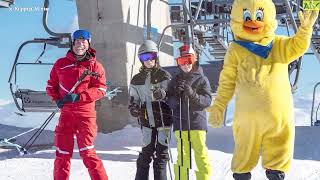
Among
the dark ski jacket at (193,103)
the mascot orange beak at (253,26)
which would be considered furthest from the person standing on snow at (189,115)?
the mascot orange beak at (253,26)

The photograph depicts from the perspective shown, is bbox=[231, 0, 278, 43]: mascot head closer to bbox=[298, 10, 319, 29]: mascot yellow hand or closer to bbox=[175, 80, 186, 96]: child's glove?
bbox=[298, 10, 319, 29]: mascot yellow hand

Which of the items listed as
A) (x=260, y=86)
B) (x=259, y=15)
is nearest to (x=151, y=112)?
(x=260, y=86)

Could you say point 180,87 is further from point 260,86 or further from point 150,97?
point 260,86

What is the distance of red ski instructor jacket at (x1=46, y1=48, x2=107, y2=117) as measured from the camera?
4.04 m

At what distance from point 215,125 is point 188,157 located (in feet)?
2.56

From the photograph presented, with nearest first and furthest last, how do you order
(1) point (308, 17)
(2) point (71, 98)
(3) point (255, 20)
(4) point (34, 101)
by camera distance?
(1) point (308, 17), (3) point (255, 20), (2) point (71, 98), (4) point (34, 101)

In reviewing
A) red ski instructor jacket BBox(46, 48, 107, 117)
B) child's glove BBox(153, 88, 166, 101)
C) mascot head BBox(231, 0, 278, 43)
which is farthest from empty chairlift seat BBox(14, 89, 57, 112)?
mascot head BBox(231, 0, 278, 43)

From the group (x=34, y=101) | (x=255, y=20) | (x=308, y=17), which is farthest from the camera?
(x=34, y=101)

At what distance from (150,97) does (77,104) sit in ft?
2.07

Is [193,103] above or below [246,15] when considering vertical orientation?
below

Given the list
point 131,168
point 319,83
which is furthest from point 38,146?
point 319,83

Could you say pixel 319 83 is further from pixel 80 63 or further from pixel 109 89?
pixel 80 63

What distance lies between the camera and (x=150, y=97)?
13.7 feet

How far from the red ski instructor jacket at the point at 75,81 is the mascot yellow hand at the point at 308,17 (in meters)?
1.80
